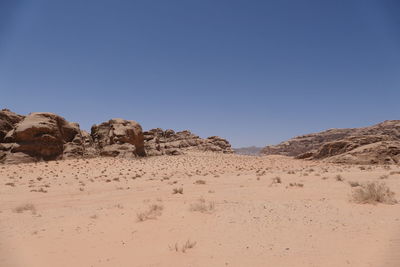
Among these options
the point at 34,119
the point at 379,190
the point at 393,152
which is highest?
the point at 34,119

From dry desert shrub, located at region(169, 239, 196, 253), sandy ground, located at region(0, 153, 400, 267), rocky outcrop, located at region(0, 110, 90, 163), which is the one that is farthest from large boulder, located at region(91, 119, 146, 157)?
dry desert shrub, located at region(169, 239, 196, 253)

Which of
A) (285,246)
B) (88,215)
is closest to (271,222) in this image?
(285,246)

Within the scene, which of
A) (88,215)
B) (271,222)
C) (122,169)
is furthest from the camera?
(122,169)

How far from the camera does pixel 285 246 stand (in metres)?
5.86

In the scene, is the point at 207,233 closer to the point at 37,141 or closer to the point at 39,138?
the point at 39,138

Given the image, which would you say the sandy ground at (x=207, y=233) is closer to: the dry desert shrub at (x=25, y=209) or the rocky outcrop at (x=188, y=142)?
the dry desert shrub at (x=25, y=209)

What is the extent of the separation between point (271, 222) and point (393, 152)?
29.1 metres

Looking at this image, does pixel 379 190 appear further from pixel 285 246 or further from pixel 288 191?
pixel 285 246

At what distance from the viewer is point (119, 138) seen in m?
34.8

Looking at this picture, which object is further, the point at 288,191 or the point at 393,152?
the point at 393,152

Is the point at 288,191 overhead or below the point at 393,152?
below

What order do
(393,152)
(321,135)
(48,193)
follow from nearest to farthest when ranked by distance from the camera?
1. (48,193)
2. (393,152)
3. (321,135)

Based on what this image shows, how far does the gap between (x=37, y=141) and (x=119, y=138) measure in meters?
8.87

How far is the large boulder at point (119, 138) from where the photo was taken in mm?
33844
